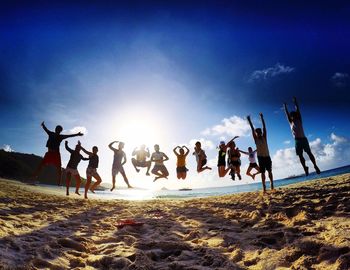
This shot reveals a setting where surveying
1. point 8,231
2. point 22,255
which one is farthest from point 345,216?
point 8,231

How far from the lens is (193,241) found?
15.0 ft

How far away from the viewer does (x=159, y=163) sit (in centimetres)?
1318

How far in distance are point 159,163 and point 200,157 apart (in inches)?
79.9

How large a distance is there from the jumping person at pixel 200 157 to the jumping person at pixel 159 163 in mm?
1484

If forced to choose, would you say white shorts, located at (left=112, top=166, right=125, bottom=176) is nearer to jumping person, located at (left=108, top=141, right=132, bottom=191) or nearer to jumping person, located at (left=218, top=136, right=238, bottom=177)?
jumping person, located at (left=108, top=141, right=132, bottom=191)

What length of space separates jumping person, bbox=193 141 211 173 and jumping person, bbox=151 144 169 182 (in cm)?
148

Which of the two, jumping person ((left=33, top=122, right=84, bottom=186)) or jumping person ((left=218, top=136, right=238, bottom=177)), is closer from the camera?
jumping person ((left=33, top=122, right=84, bottom=186))

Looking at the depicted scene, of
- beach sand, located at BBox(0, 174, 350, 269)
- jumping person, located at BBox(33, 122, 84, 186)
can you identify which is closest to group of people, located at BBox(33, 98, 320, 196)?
Answer: jumping person, located at BBox(33, 122, 84, 186)

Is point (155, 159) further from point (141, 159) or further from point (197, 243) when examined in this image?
point (197, 243)

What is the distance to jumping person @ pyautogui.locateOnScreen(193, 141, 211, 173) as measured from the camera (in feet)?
42.3

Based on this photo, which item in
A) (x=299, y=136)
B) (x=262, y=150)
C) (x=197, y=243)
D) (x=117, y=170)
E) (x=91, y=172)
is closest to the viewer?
(x=197, y=243)

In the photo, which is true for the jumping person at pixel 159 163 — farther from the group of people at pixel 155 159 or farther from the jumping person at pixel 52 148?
the jumping person at pixel 52 148

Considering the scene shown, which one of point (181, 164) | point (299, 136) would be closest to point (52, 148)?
point (181, 164)

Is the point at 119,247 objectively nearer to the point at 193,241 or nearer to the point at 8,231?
the point at 193,241
